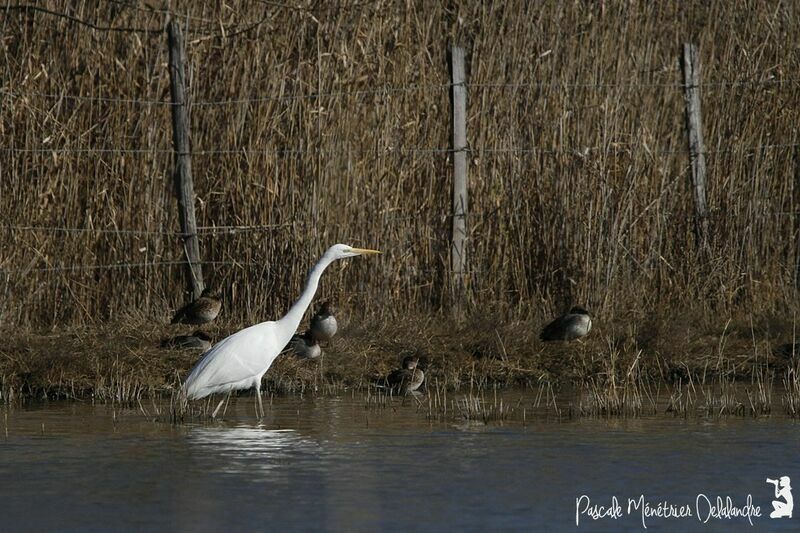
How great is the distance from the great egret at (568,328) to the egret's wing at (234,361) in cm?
249

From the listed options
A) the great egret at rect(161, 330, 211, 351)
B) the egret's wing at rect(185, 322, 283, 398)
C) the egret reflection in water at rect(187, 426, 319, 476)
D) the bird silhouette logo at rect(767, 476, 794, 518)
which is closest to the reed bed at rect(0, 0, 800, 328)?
the great egret at rect(161, 330, 211, 351)

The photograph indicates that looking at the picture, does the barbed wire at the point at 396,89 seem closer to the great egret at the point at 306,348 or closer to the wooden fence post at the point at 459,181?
the wooden fence post at the point at 459,181

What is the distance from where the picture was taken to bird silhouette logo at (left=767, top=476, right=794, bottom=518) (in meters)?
6.49

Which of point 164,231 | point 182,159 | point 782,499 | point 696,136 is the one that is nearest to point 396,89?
point 182,159

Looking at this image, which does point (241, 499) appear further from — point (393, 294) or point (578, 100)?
point (578, 100)

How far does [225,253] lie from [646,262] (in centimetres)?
371

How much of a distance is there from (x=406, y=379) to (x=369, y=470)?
9.49ft

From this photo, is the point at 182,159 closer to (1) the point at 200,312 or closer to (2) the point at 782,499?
(1) the point at 200,312

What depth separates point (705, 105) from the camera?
14.0 m

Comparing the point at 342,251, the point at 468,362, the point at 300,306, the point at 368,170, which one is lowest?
the point at 468,362

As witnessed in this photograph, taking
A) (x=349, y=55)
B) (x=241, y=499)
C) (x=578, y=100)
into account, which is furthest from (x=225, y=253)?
(x=241, y=499)

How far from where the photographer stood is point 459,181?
1292 centimetres

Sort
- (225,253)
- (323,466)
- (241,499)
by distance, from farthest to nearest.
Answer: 1. (225,253)
2. (323,466)
3. (241,499)

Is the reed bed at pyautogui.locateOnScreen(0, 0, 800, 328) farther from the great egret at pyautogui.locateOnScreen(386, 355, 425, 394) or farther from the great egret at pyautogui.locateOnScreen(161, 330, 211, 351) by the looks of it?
the great egret at pyautogui.locateOnScreen(386, 355, 425, 394)
